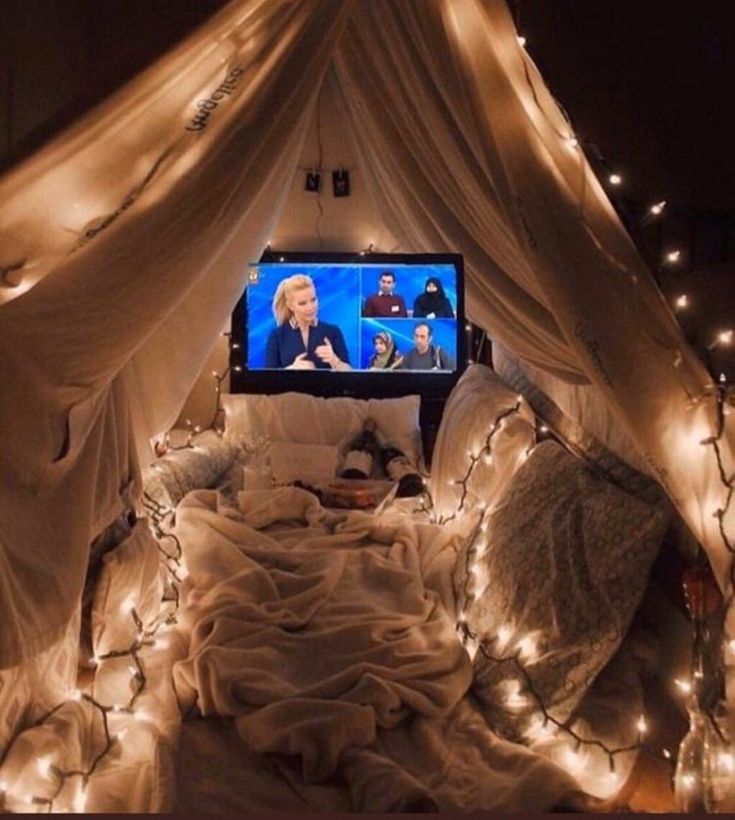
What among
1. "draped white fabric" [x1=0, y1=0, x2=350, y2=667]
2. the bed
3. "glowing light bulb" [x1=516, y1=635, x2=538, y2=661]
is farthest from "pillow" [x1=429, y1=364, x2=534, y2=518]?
"draped white fabric" [x1=0, y1=0, x2=350, y2=667]

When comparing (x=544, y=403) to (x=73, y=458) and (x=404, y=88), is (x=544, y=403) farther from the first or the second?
(x=73, y=458)

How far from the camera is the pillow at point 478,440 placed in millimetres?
2705

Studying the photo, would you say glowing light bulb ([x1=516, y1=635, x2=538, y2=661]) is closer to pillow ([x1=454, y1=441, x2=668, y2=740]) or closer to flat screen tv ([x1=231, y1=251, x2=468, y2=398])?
pillow ([x1=454, y1=441, x2=668, y2=740])

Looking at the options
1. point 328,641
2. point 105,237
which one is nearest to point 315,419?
point 328,641

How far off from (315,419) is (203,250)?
2077 millimetres

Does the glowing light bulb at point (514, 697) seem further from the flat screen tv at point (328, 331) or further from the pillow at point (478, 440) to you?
the flat screen tv at point (328, 331)

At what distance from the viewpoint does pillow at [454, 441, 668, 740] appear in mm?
1779

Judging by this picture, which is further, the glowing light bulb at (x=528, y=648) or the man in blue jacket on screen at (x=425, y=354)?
the man in blue jacket on screen at (x=425, y=354)

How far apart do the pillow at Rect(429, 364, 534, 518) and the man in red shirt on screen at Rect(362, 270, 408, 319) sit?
29.6 inches

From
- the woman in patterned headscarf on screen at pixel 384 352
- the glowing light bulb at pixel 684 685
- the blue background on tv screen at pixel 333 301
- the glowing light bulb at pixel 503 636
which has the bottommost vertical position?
the glowing light bulb at pixel 503 636

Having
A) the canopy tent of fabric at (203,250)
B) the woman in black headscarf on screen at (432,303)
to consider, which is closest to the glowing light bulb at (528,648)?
the canopy tent of fabric at (203,250)

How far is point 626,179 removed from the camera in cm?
375

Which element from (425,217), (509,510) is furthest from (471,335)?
(509,510)

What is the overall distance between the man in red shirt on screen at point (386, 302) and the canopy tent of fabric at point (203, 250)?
186cm
